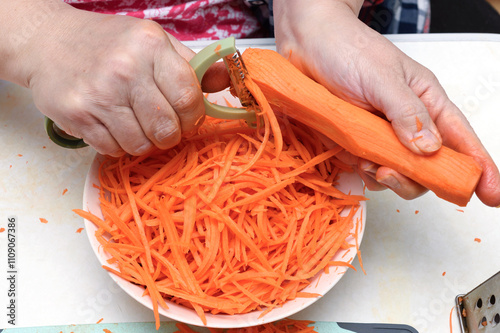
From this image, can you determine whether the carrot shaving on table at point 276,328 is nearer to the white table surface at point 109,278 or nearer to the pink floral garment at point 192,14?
the white table surface at point 109,278

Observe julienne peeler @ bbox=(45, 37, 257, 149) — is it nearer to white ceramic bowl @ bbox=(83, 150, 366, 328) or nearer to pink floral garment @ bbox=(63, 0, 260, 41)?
white ceramic bowl @ bbox=(83, 150, 366, 328)

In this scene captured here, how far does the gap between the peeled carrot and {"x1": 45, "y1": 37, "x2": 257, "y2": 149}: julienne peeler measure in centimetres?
4

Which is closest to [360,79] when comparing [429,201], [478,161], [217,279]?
[478,161]

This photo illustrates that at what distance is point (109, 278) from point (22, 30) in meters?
0.59

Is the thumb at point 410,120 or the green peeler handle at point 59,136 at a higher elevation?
the thumb at point 410,120

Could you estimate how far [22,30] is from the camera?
0.99 meters

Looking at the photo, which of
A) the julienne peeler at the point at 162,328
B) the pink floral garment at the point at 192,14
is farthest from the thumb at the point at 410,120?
the pink floral garment at the point at 192,14

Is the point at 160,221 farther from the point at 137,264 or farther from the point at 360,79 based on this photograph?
the point at 360,79

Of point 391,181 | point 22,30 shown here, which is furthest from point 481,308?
point 22,30

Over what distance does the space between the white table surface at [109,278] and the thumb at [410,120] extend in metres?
0.32

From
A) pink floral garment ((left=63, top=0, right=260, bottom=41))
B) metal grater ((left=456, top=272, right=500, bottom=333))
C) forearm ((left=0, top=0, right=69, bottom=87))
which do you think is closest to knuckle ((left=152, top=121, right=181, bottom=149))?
forearm ((left=0, top=0, right=69, bottom=87))

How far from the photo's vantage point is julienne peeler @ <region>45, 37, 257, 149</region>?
84 centimetres

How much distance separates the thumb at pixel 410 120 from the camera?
2.88 ft

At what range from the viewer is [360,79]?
3.25ft
